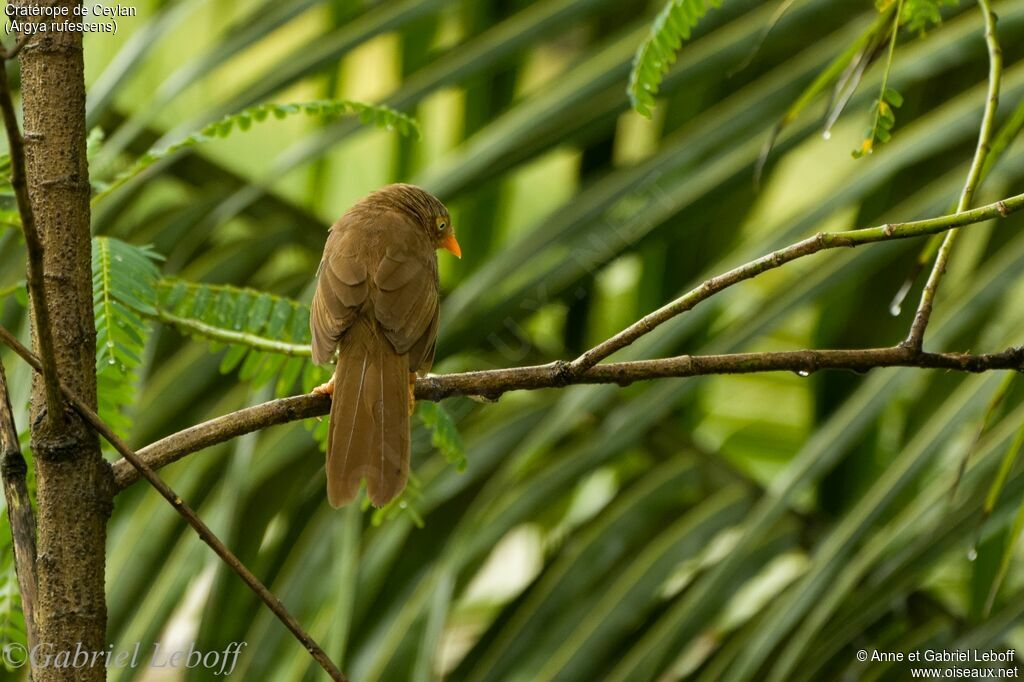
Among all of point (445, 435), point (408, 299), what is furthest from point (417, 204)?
point (445, 435)

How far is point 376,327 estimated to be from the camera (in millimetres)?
2561

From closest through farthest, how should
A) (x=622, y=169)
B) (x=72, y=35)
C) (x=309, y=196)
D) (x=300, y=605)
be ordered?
(x=72, y=35)
(x=300, y=605)
(x=622, y=169)
(x=309, y=196)

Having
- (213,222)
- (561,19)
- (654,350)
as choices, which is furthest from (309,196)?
(654,350)

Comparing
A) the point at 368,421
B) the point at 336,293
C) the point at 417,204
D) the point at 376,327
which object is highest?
the point at 417,204

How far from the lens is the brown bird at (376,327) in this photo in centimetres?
204

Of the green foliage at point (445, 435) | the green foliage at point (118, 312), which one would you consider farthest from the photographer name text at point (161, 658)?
the green foliage at point (445, 435)

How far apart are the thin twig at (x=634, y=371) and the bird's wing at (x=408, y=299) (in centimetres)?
A: 80

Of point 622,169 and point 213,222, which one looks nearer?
point 622,169

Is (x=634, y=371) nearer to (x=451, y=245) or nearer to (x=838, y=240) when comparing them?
(x=838, y=240)

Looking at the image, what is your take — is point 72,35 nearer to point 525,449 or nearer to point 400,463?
point 400,463

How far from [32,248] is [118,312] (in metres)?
0.67

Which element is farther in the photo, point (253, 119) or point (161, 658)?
point (161, 658)

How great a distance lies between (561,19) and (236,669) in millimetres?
1866

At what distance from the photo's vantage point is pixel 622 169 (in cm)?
299
